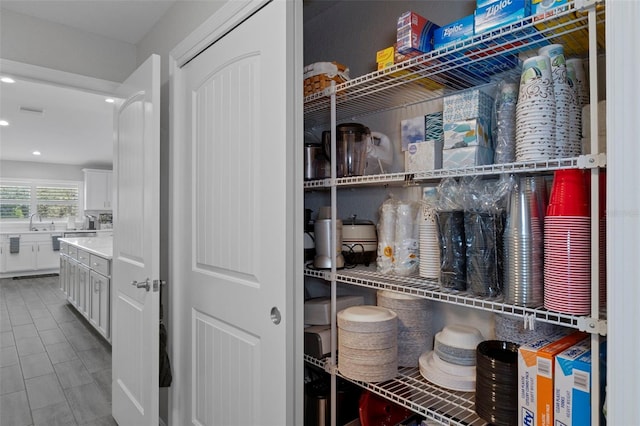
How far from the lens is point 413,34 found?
1.19 metres

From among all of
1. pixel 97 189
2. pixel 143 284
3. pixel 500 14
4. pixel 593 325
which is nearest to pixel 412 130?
pixel 500 14

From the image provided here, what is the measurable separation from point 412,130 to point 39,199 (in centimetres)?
959

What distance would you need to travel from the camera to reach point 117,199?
2295mm

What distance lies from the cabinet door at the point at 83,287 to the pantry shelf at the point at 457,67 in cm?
368

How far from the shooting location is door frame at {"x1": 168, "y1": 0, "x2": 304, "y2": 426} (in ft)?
4.04

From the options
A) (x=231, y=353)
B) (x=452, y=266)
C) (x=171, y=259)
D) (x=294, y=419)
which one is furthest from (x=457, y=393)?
(x=171, y=259)

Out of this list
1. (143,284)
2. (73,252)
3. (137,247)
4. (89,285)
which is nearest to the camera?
(143,284)

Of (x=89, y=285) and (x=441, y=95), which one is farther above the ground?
(x=441, y=95)

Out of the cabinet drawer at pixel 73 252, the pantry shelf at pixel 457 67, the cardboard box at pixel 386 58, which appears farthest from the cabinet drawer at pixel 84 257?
the cardboard box at pixel 386 58

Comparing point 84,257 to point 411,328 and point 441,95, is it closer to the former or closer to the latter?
point 411,328

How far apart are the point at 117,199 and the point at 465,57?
209 centimetres

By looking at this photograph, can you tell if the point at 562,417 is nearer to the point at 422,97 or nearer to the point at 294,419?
the point at 294,419

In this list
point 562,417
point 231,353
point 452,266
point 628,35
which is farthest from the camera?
point 231,353

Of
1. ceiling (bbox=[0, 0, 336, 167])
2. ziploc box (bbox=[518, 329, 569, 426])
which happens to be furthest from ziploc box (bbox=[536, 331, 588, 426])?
ceiling (bbox=[0, 0, 336, 167])
